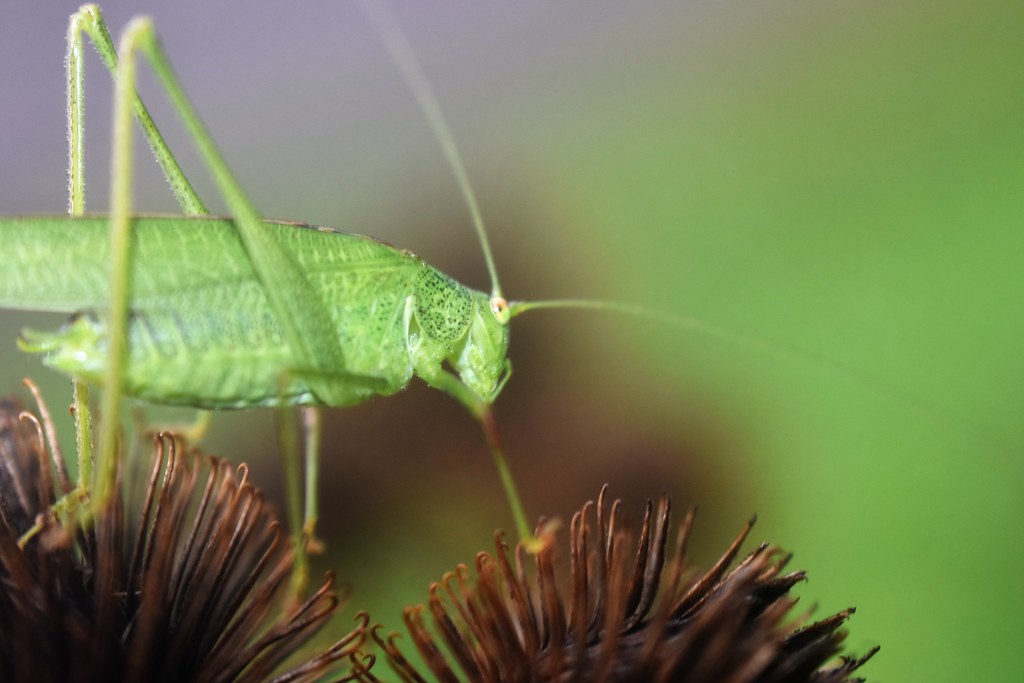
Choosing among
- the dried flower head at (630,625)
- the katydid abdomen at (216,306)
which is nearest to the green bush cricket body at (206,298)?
the katydid abdomen at (216,306)

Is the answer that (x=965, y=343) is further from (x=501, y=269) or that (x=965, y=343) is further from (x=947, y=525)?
(x=501, y=269)

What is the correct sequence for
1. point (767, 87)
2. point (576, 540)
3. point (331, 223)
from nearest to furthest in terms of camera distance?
point (576, 540), point (767, 87), point (331, 223)

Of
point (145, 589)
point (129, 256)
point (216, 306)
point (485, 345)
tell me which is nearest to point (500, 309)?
point (485, 345)

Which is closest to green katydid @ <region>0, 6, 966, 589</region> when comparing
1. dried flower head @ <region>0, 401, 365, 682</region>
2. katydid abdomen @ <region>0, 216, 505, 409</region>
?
katydid abdomen @ <region>0, 216, 505, 409</region>

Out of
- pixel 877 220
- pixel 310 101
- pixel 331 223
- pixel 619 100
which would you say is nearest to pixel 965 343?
pixel 877 220

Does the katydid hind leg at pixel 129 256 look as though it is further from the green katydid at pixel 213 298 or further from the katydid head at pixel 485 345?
the katydid head at pixel 485 345

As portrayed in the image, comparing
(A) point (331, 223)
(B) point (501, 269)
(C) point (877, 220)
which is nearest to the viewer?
(C) point (877, 220)

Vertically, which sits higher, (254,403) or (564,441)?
(564,441)
